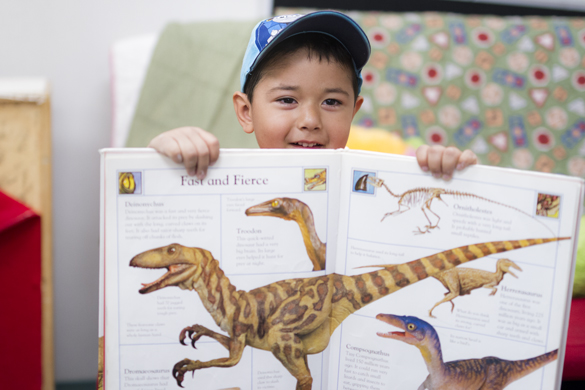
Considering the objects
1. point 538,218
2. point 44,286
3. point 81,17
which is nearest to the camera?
point 538,218

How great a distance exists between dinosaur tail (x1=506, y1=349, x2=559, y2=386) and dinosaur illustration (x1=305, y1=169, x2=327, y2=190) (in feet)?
0.94

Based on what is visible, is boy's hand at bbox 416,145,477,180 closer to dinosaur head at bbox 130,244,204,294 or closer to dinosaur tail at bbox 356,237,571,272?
dinosaur tail at bbox 356,237,571,272

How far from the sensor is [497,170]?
1.56ft

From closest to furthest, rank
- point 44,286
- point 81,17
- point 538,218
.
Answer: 1. point 538,218
2. point 44,286
3. point 81,17

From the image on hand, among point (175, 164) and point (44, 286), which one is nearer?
point (175, 164)

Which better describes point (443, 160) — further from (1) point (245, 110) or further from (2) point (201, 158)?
(1) point (245, 110)

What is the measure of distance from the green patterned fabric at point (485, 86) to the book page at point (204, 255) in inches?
34.9

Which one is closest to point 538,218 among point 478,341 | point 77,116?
point 478,341

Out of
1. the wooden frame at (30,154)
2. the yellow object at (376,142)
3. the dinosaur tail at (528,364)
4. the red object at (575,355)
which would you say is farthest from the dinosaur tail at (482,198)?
the wooden frame at (30,154)

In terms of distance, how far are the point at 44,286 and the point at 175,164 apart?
660 millimetres

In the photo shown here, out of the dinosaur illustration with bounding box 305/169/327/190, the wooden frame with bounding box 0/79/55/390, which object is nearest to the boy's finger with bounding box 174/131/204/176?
the dinosaur illustration with bounding box 305/169/327/190

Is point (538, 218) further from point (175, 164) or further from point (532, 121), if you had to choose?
point (532, 121)

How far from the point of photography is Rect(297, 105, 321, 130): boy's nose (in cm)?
67

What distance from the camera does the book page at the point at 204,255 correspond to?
483 millimetres
